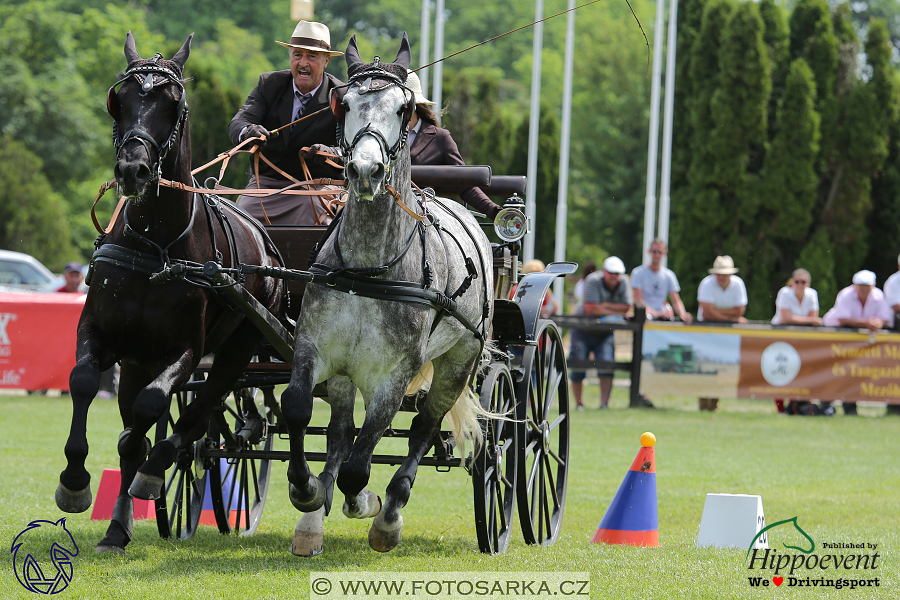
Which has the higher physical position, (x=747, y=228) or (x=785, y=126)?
(x=785, y=126)

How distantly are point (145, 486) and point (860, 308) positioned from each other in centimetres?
1207

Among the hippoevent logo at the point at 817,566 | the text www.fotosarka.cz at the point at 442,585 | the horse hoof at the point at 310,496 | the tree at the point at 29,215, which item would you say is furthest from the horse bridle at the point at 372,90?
the tree at the point at 29,215

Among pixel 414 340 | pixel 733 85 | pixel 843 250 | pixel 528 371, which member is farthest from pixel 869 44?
pixel 414 340

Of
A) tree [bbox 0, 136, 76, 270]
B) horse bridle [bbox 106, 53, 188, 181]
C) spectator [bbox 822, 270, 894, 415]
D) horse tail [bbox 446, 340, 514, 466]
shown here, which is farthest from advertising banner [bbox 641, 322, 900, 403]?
tree [bbox 0, 136, 76, 270]

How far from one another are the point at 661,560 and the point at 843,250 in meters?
21.6

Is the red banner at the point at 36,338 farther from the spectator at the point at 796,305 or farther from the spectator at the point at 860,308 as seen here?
the spectator at the point at 860,308

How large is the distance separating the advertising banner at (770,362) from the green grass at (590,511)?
370 millimetres

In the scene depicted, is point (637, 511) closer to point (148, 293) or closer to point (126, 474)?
point (126, 474)

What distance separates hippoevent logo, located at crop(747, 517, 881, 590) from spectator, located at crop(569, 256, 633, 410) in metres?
8.49

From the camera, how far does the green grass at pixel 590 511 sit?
192 inches

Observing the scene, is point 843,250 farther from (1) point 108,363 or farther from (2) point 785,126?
(1) point 108,363

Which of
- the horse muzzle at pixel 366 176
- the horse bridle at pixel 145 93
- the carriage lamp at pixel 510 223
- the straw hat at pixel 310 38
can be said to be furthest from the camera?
the straw hat at pixel 310 38

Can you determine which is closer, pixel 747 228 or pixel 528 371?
pixel 528 371

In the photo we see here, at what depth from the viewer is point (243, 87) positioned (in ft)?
150
